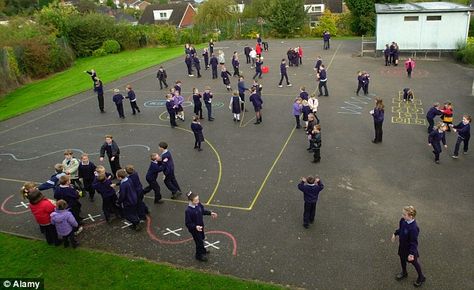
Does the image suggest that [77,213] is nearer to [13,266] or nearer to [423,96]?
[13,266]

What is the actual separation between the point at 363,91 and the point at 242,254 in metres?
16.9

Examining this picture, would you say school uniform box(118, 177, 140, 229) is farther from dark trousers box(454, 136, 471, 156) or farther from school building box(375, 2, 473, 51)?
school building box(375, 2, 473, 51)

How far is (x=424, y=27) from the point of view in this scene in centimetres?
3189

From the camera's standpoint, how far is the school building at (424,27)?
1225 inches

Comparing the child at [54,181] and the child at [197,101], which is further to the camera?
the child at [197,101]

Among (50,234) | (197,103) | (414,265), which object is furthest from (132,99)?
(414,265)

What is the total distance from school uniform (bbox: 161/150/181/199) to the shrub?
127ft

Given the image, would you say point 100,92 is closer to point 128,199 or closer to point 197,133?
point 197,133

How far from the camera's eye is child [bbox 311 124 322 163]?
49.3 ft

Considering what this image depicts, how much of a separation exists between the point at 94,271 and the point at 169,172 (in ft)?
12.9

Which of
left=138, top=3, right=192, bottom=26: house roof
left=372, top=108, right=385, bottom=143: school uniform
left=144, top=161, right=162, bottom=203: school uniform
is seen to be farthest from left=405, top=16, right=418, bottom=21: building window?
left=138, top=3, right=192, bottom=26: house roof

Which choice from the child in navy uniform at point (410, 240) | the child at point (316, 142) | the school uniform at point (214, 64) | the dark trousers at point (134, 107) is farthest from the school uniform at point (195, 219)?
the school uniform at point (214, 64)

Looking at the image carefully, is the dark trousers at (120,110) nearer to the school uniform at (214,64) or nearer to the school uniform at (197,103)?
the school uniform at (197,103)

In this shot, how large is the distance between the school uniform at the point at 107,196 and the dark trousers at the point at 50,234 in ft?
4.96
